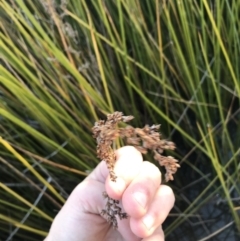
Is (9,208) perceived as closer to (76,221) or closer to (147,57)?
(76,221)

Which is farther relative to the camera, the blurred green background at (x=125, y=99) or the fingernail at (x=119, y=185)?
the blurred green background at (x=125, y=99)

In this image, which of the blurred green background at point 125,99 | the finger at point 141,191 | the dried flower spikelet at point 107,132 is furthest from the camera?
the blurred green background at point 125,99

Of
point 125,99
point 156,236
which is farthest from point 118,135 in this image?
point 125,99

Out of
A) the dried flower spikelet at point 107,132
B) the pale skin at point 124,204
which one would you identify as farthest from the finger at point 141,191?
the dried flower spikelet at point 107,132

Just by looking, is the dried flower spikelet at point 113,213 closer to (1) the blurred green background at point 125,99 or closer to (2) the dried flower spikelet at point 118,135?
(2) the dried flower spikelet at point 118,135

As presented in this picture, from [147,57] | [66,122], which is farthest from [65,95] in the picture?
[147,57]

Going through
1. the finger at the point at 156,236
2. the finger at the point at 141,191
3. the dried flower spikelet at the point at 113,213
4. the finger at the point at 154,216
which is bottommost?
the finger at the point at 156,236
